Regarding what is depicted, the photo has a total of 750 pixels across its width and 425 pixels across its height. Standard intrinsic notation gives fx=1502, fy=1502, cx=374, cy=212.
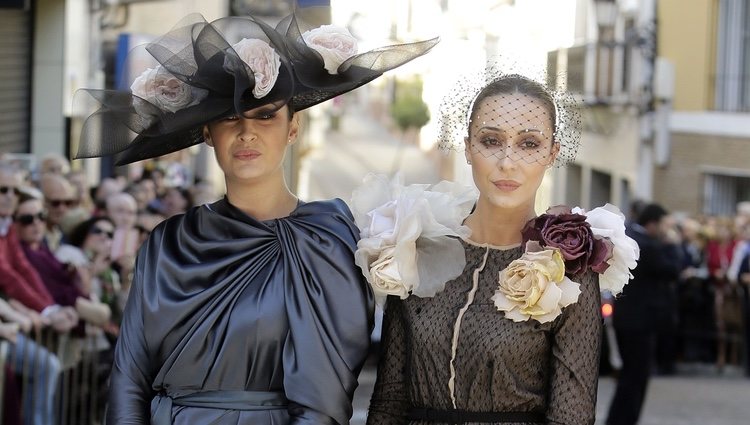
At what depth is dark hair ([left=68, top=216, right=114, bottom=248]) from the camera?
10.5 meters

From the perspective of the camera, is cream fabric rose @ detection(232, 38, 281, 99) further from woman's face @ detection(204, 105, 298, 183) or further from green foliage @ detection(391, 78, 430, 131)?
green foliage @ detection(391, 78, 430, 131)

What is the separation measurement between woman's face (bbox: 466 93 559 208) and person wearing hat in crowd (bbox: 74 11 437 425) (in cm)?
36

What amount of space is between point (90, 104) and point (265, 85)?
2.20 ft

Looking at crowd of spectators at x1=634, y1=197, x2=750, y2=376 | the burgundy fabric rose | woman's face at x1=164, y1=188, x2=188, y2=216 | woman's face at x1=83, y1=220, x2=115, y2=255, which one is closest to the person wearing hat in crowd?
the burgundy fabric rose

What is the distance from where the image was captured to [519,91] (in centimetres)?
483

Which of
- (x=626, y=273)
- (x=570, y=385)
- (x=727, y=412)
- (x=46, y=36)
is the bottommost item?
(x=727, y=412)

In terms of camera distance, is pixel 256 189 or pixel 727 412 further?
pixel 727 412

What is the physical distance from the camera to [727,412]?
46.6 feet

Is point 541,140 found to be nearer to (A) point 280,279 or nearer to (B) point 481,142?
(B) point 481,142

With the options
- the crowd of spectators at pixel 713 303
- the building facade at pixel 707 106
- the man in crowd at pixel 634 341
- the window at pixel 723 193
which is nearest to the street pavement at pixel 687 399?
the crowd of spectators at pixel 713 303

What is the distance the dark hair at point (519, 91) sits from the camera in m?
4.82

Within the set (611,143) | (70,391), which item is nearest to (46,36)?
(70,391)

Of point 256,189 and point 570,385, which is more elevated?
point 256,189

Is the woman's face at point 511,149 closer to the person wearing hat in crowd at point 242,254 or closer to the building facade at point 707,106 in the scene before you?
the person wearing hat in crowd at point 242,254
